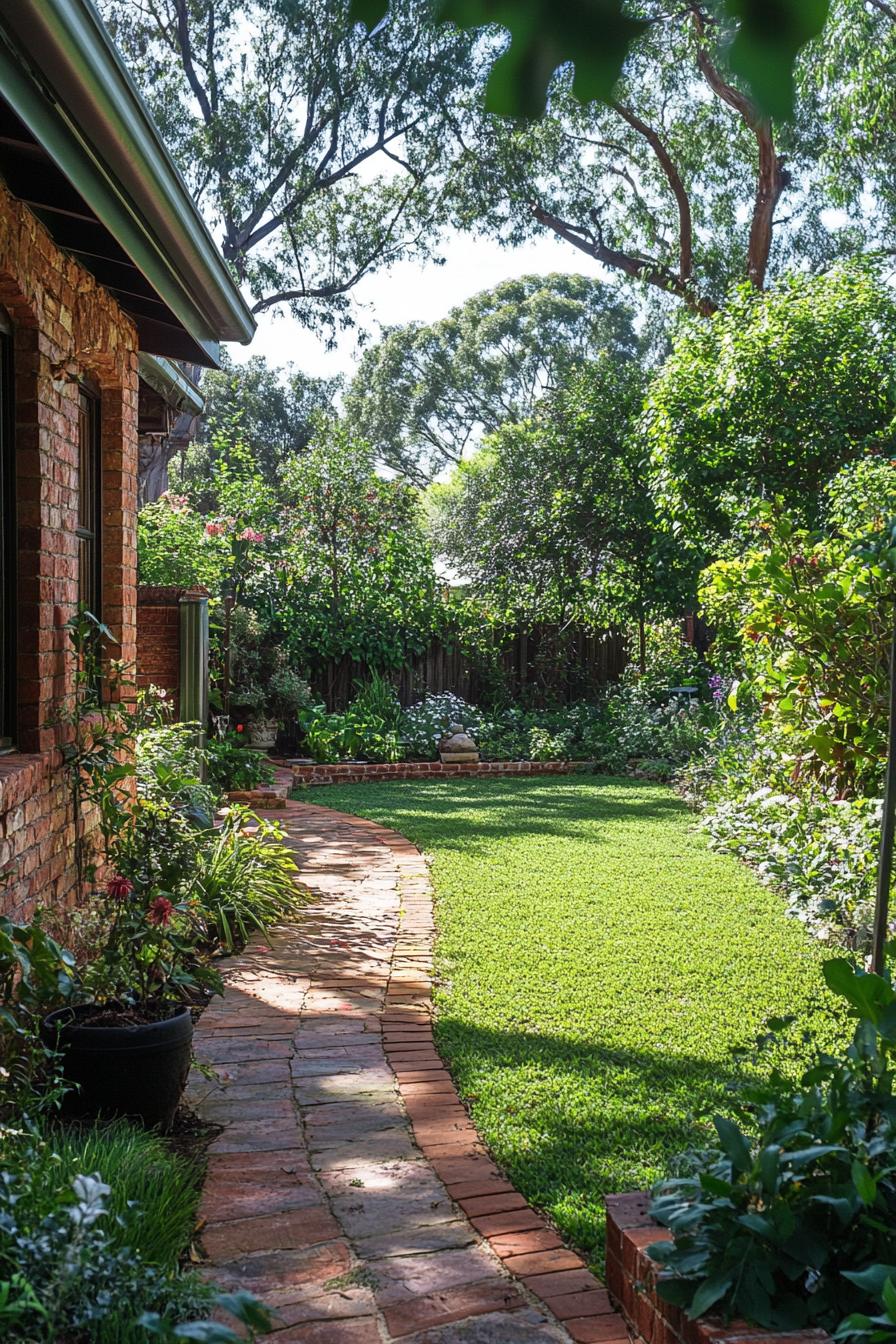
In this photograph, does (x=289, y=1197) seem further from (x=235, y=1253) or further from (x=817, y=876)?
(x=817, y=876)

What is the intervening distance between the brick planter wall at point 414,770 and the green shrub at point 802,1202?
28.8 feet

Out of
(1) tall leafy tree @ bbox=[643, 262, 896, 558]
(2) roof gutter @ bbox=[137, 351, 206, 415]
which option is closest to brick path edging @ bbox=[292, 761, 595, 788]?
(1) tall leafy tree @ bbox=[643, 262, 896, 558]

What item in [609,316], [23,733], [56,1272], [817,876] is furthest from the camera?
[609,316]

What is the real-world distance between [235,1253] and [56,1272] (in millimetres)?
814

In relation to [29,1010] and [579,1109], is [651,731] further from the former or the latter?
[29,1010]

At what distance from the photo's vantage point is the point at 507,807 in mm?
9383

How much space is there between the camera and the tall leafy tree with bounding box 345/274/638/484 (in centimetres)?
3544

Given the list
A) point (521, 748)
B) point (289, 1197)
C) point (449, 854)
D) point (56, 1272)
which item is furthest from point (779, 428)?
point (56, 1272)

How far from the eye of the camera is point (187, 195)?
3213 mm

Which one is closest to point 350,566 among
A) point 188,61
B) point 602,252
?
point 188,61

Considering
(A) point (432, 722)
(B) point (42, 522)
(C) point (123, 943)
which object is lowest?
(C) point (123, 943)

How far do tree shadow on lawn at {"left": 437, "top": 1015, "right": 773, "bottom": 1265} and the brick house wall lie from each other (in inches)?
58.6

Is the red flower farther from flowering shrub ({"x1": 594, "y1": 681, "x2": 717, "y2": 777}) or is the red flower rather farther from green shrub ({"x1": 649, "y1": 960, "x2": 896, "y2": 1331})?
flowering shrub ({"x1": 594, "y1": 681, "x2": 717, "y2": 777})

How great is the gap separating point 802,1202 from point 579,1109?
134 centimetres
